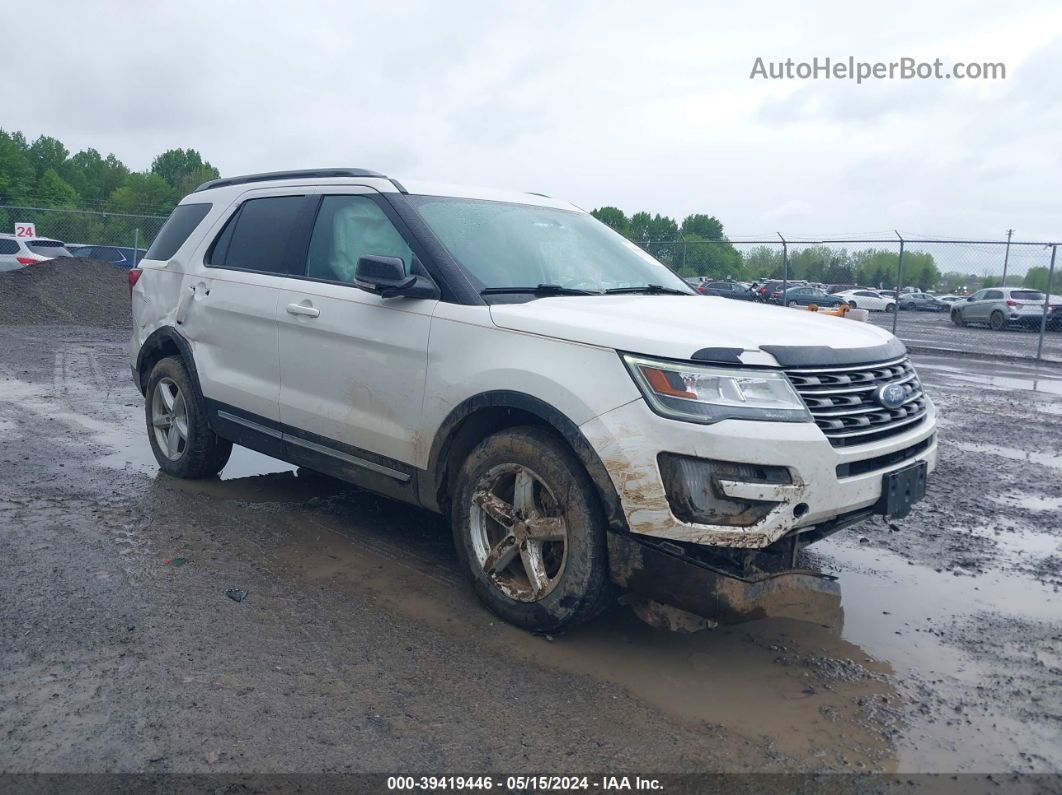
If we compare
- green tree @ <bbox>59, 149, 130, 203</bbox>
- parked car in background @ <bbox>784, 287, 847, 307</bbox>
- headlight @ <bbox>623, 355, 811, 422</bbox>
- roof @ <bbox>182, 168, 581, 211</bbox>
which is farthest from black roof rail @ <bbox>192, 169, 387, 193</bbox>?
green tree @ <bbox>59, 149, 130, 203</bbox>

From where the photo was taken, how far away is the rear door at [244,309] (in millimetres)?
5117

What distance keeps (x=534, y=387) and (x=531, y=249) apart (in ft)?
4.01

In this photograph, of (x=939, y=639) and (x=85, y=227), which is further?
(x=85, y=227)

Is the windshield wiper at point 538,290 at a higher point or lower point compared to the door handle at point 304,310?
higher

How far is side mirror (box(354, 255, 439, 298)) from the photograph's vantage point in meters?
4.13

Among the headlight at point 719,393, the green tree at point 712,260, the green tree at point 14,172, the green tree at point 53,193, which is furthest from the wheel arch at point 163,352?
the green tree at point 14,172

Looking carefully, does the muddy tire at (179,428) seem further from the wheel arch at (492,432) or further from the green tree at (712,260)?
the green tree at (712,260)

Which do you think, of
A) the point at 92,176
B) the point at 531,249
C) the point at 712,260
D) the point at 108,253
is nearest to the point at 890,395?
the point at 531,249

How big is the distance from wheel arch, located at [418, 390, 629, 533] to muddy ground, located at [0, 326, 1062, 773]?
58cm

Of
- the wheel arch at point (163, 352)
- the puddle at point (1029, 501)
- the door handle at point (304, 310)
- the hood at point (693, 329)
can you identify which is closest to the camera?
Result: the hood at point (693, 329)

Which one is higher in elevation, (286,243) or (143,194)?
(143,194)

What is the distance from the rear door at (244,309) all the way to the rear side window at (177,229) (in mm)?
393

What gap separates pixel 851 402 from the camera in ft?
11.8

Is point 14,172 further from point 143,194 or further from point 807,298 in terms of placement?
point 807,298
